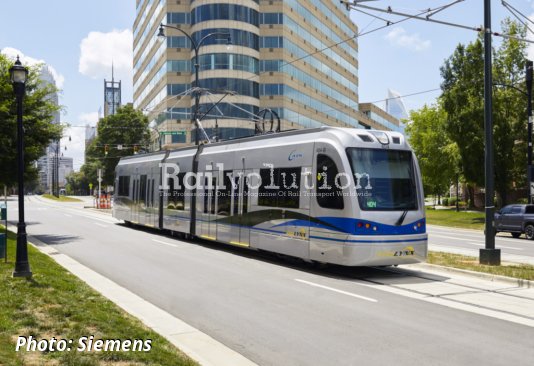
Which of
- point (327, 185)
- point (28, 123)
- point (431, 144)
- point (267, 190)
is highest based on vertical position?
point (431, 144)

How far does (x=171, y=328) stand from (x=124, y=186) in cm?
2178

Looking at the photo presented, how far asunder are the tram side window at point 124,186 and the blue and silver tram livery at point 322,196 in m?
10.3

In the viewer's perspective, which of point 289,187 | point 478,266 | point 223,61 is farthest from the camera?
→ point 223,61

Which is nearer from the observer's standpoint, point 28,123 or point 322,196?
point 322,196

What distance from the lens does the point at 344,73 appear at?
87.9 m

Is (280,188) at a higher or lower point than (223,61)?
lower

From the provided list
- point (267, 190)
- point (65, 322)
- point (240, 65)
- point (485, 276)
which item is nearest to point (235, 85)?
point (240, 65)

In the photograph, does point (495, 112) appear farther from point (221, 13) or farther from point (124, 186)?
point (221, 13)

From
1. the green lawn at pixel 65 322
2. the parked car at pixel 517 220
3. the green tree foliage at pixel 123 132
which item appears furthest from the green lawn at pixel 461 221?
the green tree foliage at pixel 123 132

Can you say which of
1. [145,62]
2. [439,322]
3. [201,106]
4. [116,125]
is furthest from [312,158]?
[145,62]

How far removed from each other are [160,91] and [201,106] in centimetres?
1097

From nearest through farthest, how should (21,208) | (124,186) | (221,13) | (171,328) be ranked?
(171,328) < (21,208) < (124,186) < (221,13)

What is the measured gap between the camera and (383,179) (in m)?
13.1

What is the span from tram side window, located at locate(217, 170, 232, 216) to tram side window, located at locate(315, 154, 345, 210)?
4.86 m
